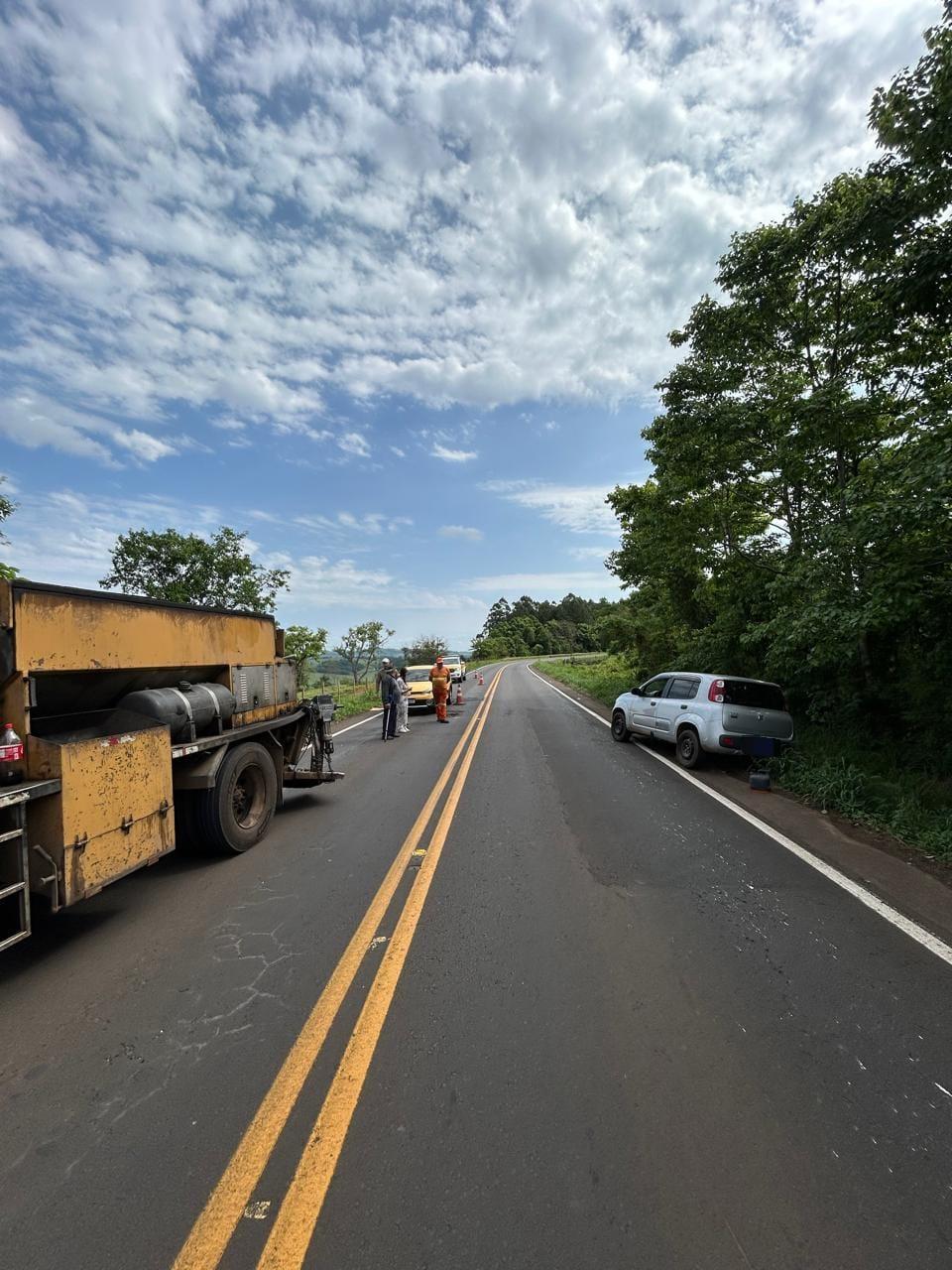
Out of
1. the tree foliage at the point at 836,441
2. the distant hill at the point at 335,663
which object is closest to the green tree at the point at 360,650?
the distant hill at the point at 335,663

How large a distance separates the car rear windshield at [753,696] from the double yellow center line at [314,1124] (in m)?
6.62

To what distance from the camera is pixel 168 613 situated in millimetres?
5230

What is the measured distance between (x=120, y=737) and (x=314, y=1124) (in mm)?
2960

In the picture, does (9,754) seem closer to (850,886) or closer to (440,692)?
(850,886)

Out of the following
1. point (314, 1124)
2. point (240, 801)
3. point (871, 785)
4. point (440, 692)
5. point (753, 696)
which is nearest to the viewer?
point (314, 1124)

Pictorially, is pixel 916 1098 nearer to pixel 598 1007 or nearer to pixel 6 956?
pixel 598 1007

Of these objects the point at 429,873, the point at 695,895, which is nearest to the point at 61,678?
the point at 429,873

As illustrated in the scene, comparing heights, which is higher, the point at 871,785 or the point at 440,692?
the point at 440,692

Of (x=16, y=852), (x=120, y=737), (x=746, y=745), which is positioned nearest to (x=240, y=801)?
(x=120, y=737)

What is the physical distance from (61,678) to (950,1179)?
18.2 feet

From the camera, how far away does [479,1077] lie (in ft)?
8.63

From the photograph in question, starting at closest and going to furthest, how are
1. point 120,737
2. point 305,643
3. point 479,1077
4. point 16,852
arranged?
point 479,1077 < point 16,852 < point 120,737 < point 305,643

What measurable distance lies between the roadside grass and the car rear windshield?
773 mm

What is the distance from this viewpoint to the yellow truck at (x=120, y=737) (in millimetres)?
3682
